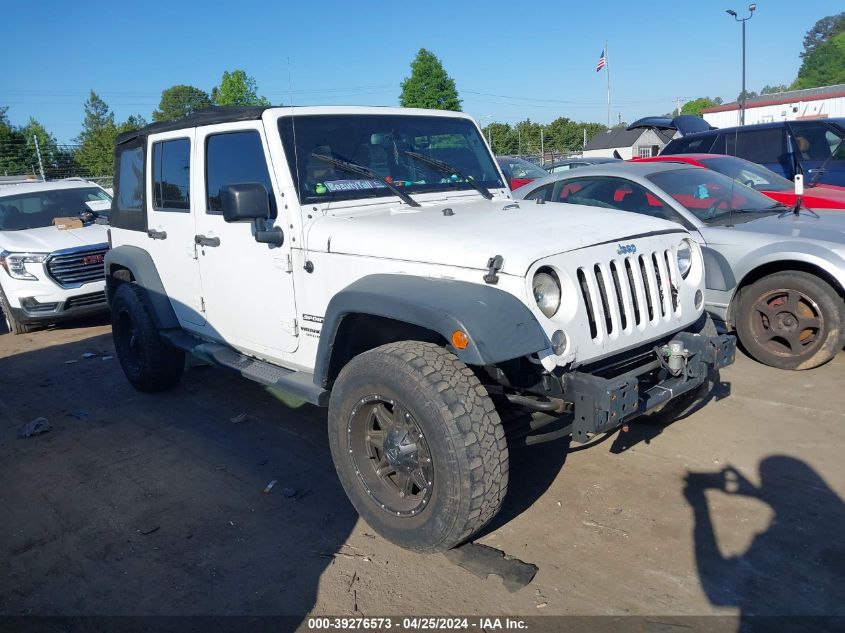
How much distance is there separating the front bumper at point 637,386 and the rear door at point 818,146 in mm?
7677

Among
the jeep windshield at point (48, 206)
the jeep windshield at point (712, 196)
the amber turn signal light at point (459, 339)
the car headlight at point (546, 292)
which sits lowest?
the amber turn signal light at point (459, 339)

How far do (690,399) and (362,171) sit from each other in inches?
95.9

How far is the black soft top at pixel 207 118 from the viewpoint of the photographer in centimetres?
408

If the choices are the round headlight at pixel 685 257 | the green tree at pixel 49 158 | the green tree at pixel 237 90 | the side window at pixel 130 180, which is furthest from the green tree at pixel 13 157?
the round headlight at pixel 685 257

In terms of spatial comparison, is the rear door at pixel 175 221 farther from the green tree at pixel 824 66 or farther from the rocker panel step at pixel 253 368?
the green tree at pixel 824 66

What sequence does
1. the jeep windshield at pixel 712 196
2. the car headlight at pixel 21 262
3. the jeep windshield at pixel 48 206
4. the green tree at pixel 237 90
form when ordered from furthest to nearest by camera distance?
the green tree at pixel 237 90 → the jeep windshield at pixel 48 206 → the car headlight at pixel 21 262 → the jeep windshield at pixel 712 196

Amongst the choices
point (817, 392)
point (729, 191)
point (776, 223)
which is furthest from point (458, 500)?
point (729, 191)

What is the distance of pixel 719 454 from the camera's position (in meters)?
4.05

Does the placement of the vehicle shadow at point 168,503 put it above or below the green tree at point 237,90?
below

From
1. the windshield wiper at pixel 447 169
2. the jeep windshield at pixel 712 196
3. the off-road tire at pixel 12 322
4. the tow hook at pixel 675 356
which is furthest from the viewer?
the off-road tire at pixel 12 322

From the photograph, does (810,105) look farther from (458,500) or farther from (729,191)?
(458,500)

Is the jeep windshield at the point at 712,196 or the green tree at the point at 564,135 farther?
the green tree at the point at 564,135

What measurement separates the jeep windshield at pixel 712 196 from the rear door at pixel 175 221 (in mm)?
3982

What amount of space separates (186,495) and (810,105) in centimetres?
4355
